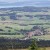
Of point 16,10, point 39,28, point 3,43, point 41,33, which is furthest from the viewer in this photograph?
point 16,10

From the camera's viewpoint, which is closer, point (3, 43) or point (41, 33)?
point (3, 43)

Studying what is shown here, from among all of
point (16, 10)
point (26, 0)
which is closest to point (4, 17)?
point (16, 10)

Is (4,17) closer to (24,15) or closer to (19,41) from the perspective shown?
(24,15)

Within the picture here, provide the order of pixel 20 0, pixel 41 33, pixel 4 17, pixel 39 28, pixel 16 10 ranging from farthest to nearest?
pixel 20 0 → pixel 16 10 → pixel 4 17 → pixel 39 28 → pixel 41 33

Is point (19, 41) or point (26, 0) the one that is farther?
point (26, 0)

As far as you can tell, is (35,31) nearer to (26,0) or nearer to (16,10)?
(16,10)

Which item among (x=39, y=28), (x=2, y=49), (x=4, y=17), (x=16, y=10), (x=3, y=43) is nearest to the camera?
(x=2, y=49)

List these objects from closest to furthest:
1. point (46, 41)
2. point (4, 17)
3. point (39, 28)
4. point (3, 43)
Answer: point (3, 43), point (46, 41), point (39, 28), point (4, 17)

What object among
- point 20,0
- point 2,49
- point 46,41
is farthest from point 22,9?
point 2,49

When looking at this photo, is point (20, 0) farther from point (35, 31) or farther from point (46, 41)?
point (46, 41)
